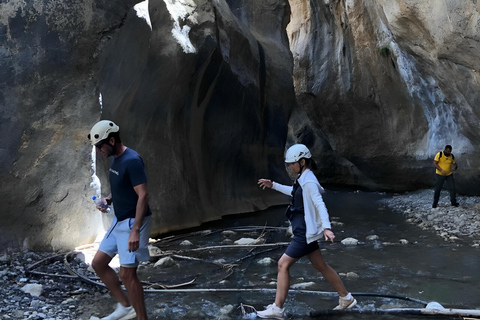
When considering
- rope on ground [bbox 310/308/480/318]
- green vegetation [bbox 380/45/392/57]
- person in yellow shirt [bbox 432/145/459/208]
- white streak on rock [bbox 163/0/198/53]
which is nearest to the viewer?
rope on ground [bbox 310/308/480/318]

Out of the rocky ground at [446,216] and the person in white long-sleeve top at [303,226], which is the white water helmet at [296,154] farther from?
the rocky ground at [446,216]

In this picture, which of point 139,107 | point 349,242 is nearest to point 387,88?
point 349,242

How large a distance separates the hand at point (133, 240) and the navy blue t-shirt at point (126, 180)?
0.69 feet

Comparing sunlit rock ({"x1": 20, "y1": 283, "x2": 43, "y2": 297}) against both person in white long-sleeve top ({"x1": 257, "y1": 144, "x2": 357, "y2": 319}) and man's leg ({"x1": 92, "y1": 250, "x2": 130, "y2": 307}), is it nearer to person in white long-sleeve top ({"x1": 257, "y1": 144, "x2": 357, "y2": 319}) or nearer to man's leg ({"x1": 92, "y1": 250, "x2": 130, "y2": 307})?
man's leg ({"x1": 92, "y1": 250, "x2": 130, "y2": 307})

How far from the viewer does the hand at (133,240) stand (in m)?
3.93

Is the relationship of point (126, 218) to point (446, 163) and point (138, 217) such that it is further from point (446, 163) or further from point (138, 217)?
point (446, 163)

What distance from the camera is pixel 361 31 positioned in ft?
68.5

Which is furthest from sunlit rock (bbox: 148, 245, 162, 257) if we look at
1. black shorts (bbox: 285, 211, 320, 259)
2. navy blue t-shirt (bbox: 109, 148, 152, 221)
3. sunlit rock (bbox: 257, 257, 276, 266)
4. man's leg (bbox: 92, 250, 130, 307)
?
navy blue t-shirt (bbox: 109, 148, 152, 221)

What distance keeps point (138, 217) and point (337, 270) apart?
3.77 m

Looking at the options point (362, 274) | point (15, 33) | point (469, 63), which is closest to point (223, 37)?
point (469, 63)

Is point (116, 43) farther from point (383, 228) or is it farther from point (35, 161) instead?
point (383, 228)

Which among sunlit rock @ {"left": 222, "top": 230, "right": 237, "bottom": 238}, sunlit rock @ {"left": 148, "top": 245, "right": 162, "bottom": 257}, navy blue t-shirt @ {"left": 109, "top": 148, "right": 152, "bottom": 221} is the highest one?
navy blue t-shirt @ {"left": 109, "top": 148, "right": 152, "bottom": 221}

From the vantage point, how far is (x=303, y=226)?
4.66 meters

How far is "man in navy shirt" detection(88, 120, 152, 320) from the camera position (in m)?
4.00
